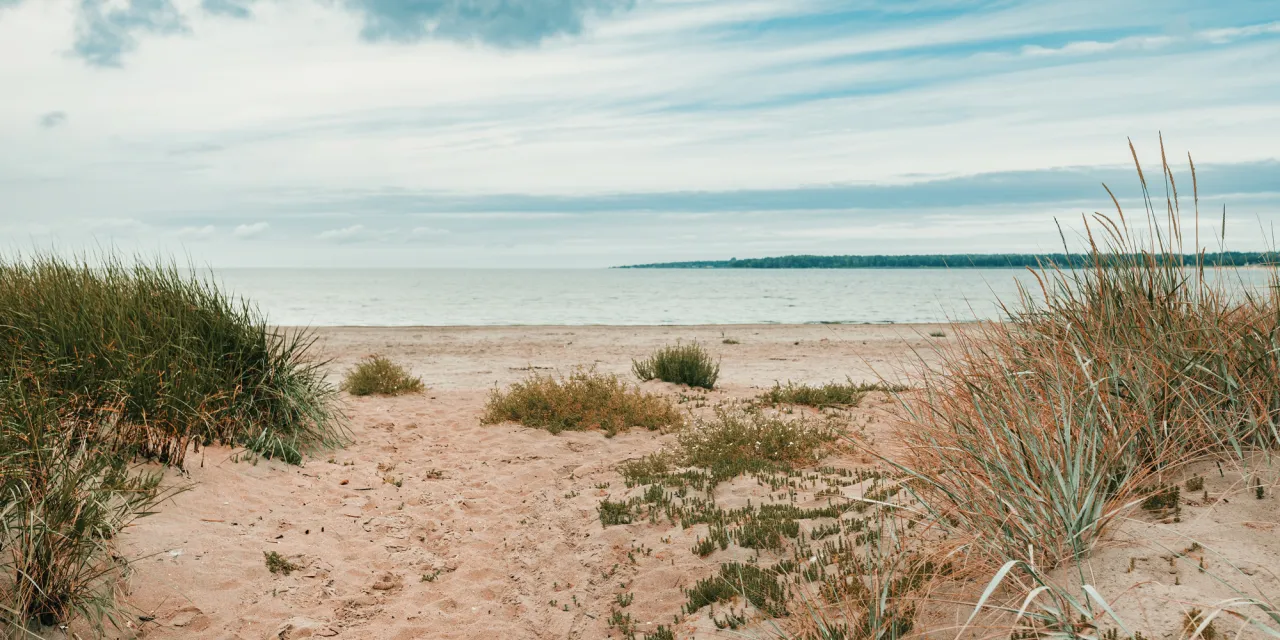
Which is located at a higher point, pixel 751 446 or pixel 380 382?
pixel 380 382

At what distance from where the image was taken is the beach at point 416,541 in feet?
18.2

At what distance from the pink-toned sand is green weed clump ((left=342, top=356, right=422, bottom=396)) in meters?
1.90

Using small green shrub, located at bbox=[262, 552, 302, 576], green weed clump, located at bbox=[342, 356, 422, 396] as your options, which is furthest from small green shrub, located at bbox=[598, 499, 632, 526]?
green weed clump, located at bbox=[342, 356, 422, 396]

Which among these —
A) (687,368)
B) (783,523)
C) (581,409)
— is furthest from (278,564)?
(687,368)

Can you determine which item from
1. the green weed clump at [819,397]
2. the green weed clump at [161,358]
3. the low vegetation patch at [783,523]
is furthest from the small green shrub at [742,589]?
the green weed clump at [819,397]

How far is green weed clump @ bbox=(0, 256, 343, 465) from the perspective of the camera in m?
6.90

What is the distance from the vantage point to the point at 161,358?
7.46 metres

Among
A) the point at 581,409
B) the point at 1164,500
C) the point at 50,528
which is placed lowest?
the point at 581,409

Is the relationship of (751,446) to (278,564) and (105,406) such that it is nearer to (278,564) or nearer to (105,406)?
(278,564)

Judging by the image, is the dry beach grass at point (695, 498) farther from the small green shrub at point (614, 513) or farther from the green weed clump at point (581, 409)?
the green weed clump at point (581, 409)

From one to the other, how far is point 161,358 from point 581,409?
5212mm

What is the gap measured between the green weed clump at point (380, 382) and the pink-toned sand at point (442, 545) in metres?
1.90

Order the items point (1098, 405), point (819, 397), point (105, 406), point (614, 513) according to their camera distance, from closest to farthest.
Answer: point (1098, 405), point (105, 406), point (614, 513), point (819, 397)

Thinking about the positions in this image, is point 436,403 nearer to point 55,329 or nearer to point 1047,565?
point 55,329
